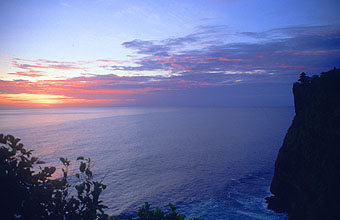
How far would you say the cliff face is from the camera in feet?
68.5

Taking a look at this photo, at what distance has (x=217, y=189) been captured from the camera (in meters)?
36.1

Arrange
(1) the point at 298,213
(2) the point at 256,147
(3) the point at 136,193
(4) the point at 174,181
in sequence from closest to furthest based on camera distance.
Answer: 1. (1) the point at 298,213
2. (3) the point at 136,193
3. (4) the point at 174,181
4. (2) the point at 256,147

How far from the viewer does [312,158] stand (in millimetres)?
24719

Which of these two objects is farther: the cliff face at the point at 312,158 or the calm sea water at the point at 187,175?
the calm sea water at the point at 187,175

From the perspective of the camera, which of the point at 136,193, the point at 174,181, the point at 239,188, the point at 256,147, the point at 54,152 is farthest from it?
the point at 256,147

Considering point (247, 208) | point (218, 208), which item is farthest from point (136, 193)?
point (247, 208)

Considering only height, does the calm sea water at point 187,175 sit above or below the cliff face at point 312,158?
below

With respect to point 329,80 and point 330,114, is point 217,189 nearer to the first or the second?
point 330,114

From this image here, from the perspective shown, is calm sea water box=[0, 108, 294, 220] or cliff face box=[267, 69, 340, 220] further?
calm sea water box=[0, 108, 294, 220]

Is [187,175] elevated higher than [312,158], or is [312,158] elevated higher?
[312,158]

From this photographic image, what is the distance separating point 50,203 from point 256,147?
6824 cm

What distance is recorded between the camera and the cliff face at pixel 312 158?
68.5 ft

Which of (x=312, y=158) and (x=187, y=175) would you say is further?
(x=187, y=175)

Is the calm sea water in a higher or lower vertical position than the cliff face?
lower
